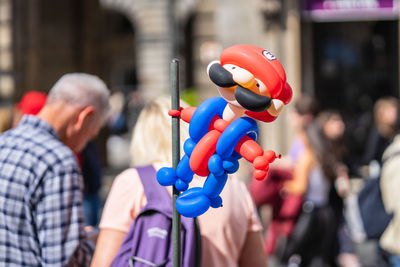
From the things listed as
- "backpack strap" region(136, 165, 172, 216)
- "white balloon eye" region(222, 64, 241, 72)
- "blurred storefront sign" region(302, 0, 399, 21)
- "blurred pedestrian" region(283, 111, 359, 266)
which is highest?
"blurred storefront sign" region(302, 0, 399, 21)

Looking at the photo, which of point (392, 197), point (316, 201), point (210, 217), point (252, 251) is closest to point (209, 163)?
point (210, 217)

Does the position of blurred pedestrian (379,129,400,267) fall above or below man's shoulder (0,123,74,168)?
below

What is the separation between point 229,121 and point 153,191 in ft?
1.85

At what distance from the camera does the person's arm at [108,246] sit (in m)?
2.18

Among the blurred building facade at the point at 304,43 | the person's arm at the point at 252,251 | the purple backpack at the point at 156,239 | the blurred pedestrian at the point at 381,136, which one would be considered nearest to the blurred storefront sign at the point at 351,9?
the blurred building facade at the point at 304,43

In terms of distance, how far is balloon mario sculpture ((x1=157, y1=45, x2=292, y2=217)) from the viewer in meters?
1.60

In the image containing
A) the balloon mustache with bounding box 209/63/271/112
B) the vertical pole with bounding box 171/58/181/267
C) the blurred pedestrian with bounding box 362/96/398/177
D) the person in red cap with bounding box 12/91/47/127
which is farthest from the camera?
the blurred pedestrian with bounding box 362/96/398/177

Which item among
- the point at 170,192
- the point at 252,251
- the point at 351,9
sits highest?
the point at 351,9

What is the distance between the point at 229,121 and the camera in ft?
5.63

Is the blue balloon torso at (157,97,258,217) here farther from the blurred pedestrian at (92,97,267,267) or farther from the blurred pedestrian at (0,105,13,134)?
the blurred pedestrian at (0,105,13,134)

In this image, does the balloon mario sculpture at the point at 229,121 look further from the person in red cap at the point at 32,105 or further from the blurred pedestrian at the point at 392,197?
the person in red cap at the point at 32,105

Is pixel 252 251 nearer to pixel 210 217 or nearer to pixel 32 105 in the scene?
pixel 210 217

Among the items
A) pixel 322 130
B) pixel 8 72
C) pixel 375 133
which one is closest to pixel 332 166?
pixel 322 130

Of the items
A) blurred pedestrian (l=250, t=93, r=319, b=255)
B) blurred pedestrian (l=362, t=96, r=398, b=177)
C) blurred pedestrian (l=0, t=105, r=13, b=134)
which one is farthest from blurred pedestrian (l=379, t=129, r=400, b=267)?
blurred pedestrian (l=0, t=105, r=13, b=134)
